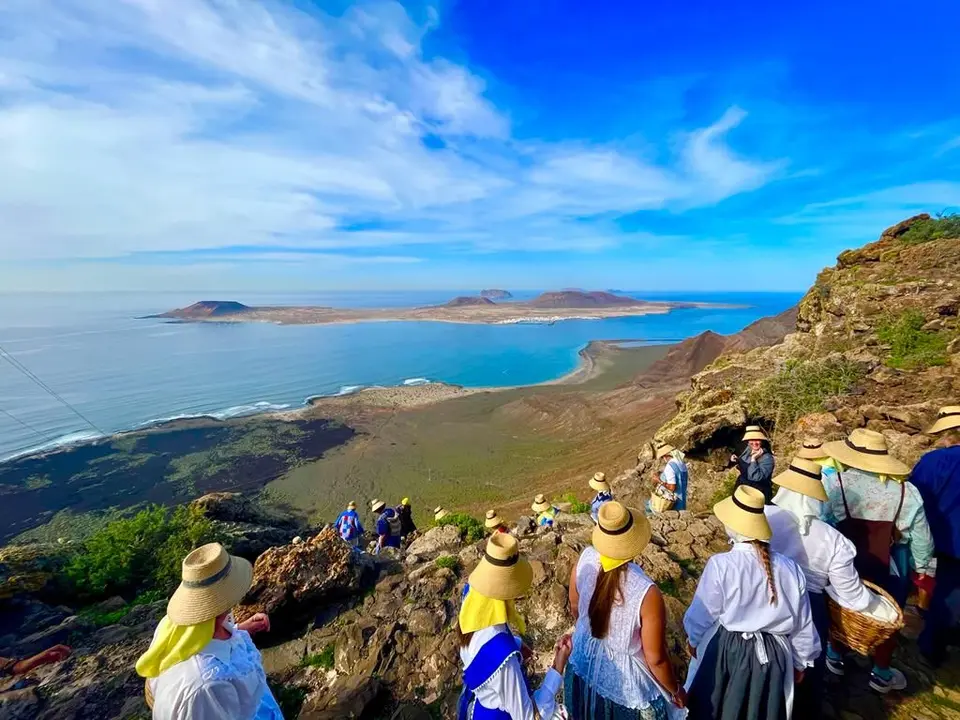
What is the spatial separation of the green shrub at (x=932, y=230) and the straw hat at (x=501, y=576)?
16.0 m

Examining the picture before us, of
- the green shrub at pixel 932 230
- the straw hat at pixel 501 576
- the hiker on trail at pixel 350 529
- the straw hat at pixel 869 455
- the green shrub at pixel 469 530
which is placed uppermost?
the green shrub at pixel 932 230

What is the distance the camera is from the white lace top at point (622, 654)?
2.18 m

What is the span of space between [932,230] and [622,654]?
16320 mm

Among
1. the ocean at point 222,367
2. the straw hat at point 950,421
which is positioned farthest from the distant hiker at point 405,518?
the ocean at point 222,367

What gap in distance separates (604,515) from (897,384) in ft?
30.6

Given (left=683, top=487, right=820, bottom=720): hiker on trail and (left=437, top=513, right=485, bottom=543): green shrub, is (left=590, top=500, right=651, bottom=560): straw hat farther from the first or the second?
(left=437, top=513, right=485, bottom=543): green shrub

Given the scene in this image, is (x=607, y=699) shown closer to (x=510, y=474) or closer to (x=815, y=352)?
(x=815, y=352)

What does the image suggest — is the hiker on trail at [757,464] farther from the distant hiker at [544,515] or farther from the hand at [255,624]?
the hand at [255,624]

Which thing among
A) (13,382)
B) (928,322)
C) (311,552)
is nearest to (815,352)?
(928,322)

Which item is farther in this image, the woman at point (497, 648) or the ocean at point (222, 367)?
the ocean at point (222, 367)

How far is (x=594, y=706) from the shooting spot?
234 cm

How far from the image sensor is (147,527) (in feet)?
25.1

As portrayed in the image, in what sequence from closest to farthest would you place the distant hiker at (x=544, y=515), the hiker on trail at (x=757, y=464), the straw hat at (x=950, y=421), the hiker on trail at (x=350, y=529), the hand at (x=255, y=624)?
the hand at (x=255, y=624), the straw hat at (x=950, y=421), the hiker on trail at (x=757, y=464), the distant hiker at (x=544, y=515), the hiker on trail at (x=350, y=529)

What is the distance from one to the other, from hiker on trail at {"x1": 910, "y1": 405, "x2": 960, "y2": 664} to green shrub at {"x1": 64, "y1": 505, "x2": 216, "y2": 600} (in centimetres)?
936
